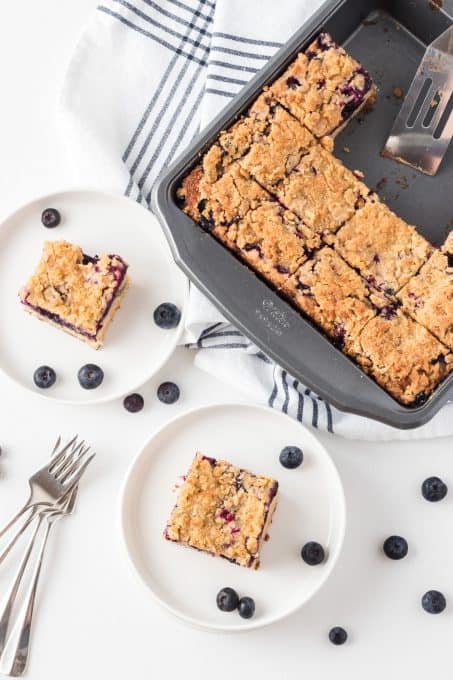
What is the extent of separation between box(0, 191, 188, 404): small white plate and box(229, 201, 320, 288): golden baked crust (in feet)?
1.65

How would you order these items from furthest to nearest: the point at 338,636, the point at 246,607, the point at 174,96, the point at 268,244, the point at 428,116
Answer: the point at 174,96
the point at 338,636
the point at 246,607
the point at 428,116
the point at 268,244

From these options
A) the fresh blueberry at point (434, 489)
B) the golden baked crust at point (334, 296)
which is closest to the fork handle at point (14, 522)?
the golden baked crust at point (334, 296)

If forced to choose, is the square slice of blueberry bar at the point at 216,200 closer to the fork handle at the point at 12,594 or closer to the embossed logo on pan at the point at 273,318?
Result: the embossed logo on pan at the point at 273,318

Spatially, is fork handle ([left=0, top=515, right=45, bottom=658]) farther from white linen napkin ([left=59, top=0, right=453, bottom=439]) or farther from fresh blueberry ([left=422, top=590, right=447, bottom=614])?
fresh blueberry ([left=422, top=590, right=447, bottom=614])

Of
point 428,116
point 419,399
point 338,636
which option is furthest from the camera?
point 338,636

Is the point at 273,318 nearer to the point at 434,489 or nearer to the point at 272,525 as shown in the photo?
the point at 272,525

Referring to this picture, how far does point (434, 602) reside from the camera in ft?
11.7

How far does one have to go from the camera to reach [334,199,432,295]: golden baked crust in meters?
3.19

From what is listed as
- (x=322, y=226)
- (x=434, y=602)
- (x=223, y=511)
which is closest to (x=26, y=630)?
(x=223, y=511)

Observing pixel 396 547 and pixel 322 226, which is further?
pixel 396 547

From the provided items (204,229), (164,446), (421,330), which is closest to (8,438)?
(164,446)

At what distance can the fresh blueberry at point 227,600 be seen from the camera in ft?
11.4

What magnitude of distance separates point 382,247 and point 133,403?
3.77ft

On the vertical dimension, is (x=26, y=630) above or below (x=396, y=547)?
below
